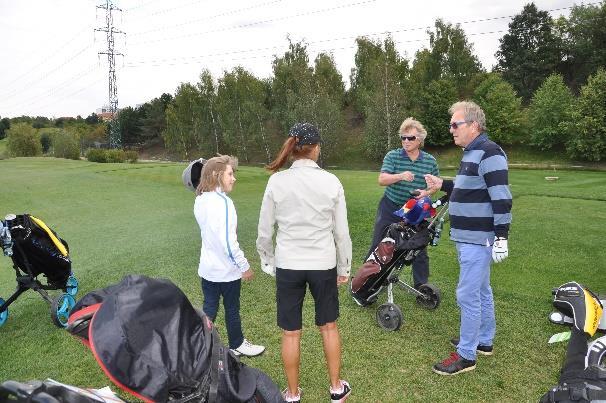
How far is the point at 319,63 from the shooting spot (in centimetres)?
4672

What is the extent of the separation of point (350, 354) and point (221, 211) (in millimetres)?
1931

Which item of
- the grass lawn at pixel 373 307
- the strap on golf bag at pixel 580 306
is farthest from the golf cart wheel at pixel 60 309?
the strap on golf bag at pixel 580 306

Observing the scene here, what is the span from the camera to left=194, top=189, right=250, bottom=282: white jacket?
3.96 meters

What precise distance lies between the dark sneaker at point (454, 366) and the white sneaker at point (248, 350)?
5.54ft

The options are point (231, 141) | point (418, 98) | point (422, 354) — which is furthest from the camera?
point (231, 141)

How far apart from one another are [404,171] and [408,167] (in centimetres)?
8

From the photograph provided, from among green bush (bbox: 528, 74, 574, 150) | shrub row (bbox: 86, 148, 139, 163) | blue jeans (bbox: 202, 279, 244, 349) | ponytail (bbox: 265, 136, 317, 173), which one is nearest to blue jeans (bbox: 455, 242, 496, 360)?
ponytail (bbox: 265, 136, 317, 173)

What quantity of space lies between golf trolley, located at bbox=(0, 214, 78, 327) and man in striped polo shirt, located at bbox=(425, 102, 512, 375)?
13.8ft

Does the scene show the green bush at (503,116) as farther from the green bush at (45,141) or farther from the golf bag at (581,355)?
the green bush at (45,141)

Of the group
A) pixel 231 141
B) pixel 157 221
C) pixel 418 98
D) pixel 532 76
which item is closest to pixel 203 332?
pixel 157 221

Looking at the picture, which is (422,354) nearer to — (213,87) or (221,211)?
(221,211)

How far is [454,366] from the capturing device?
4117 mm

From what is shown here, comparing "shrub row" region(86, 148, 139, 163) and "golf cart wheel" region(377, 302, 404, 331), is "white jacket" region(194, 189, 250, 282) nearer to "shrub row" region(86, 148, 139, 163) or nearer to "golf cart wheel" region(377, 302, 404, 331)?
"golf cart wheel" region(377, 302, 404, 331)

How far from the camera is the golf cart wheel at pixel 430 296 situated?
550cm
